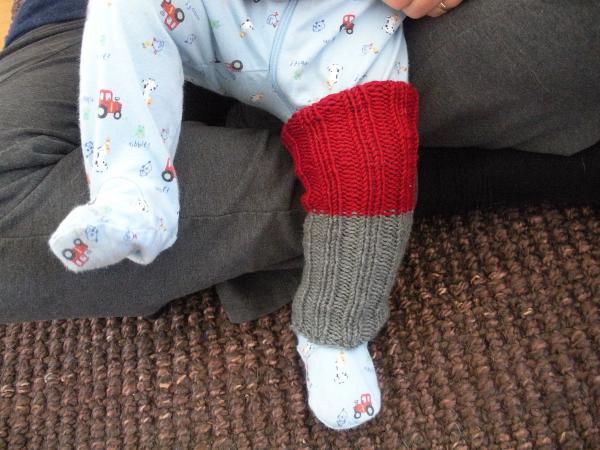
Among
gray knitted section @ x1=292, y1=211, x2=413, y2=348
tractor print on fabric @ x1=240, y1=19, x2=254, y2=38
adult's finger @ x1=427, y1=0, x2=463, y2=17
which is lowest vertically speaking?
gray knitted section @ x1=292, y1=211, x2=413, y2=348

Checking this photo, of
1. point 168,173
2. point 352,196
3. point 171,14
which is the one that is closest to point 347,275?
point 352,196

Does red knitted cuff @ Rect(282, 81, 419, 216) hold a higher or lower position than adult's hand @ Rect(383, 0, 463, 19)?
lower

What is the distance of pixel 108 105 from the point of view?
0.47m

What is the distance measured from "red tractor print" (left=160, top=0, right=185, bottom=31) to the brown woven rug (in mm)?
321

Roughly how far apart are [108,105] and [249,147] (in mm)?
163

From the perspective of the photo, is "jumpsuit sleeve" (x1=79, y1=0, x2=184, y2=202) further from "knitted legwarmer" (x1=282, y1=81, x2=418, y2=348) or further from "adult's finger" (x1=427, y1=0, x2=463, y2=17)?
"adult's finger" (x1=427, y1=0, x2=463, y2=17)

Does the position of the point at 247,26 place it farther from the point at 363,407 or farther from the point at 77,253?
the point at 363,407

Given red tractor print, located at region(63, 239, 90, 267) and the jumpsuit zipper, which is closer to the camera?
red tractor print, located at region(63, 239, 90, 267)

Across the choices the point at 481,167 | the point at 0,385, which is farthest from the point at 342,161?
the point at 0,385

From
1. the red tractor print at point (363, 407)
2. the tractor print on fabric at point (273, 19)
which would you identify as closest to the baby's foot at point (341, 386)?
the red tractor print at point (363, 407)

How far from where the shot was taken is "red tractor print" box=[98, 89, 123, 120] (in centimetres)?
47

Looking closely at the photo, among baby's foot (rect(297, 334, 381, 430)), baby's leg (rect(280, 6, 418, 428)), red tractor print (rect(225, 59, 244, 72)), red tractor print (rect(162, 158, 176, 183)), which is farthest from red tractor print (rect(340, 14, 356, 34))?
baby's foot (rect(297, 334, 381, 430))

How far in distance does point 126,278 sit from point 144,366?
13 centimetres

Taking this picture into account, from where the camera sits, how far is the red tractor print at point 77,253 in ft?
1.38
